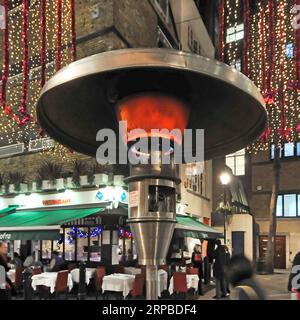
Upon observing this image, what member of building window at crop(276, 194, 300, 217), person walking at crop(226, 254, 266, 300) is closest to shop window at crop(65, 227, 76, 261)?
person walking at crop(226, 254, 266, 300)

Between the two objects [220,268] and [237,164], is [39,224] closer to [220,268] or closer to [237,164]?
[220,268]

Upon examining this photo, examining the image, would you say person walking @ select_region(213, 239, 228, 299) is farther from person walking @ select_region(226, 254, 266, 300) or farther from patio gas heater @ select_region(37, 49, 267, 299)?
patio gas heater @ select_region(37, 49, 267, 299)

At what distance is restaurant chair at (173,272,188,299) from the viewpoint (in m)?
13.3

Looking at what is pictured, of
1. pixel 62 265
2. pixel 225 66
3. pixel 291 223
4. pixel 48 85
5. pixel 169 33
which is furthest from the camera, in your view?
pixel 291 223

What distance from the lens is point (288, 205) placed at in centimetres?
3356

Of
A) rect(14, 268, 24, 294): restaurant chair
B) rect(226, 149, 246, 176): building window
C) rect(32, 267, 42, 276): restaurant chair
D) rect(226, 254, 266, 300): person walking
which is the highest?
rect(226, 149, 246, 176): building window

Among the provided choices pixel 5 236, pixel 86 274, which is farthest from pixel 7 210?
pixel 86 274

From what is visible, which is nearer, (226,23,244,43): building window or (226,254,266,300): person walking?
(226,254,266,300): person walking

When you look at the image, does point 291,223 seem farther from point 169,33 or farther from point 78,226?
point 78,226

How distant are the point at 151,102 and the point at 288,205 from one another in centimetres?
3297

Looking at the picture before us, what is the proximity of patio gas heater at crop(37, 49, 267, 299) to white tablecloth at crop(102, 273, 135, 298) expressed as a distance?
1103cm

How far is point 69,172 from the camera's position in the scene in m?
17.7
